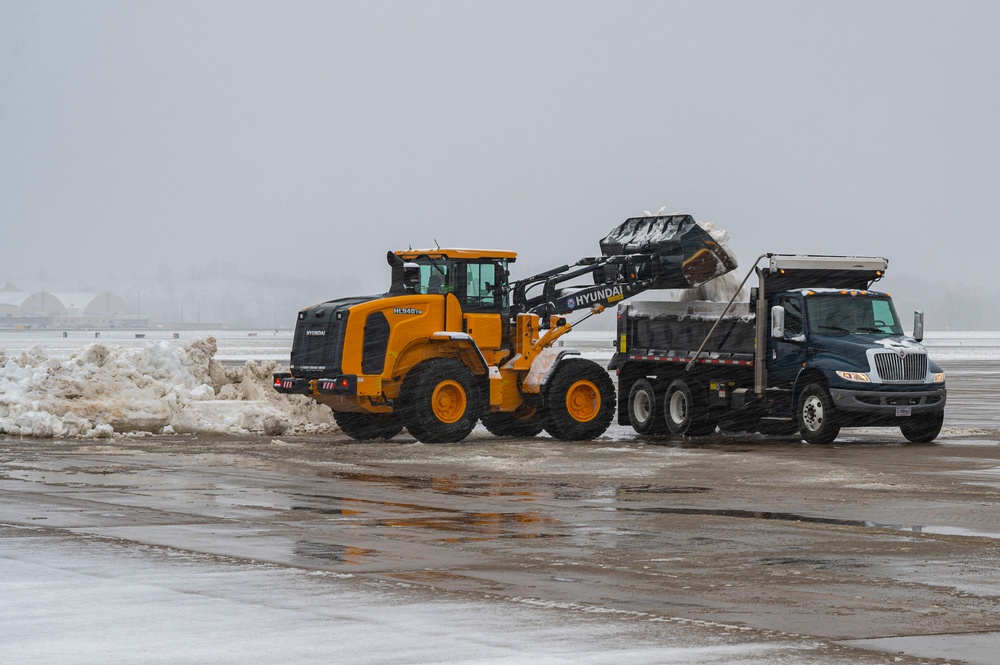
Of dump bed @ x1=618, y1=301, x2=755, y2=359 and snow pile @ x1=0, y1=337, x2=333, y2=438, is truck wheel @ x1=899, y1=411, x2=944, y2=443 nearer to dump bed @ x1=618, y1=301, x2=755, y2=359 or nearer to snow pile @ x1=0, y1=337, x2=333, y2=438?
dump bed @ x1=618, y1=301, x2=755, y2=359

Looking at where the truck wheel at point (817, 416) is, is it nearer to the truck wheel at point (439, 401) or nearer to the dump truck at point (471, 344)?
the dump truck at point (471, 344)

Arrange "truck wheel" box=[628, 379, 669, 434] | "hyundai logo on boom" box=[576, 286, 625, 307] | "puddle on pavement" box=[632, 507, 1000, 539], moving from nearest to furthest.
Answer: "puddle on pavement" box=[632, 507, 1000, 539] → "hyundai logo on boom" box=[576, 286, 625, 307] → "truck wheel" box=[628, 379, 669, 434]

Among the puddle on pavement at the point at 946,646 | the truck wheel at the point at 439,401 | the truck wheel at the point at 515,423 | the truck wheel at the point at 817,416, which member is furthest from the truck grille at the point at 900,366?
the puddle on pavement at the point at 946,646

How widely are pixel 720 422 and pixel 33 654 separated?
1981 cm

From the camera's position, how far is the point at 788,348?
24.6 m

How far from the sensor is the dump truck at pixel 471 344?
921 inches

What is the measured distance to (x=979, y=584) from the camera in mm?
10008

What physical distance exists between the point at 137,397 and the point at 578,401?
7.86m

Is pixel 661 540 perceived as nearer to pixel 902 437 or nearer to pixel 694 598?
pixel 694 598

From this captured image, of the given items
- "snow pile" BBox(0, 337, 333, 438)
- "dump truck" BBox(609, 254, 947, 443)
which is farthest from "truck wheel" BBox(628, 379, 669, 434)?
"snow pile" BBox(0, 337, 333, 438)

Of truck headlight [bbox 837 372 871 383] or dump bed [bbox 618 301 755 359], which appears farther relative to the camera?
dump bed [bbox 618 301 755 359]

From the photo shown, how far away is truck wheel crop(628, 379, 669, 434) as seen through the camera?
26781 mm

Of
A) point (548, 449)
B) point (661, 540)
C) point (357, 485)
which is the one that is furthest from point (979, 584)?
point (548, 449)

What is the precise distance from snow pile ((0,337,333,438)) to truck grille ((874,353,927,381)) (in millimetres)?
9498
